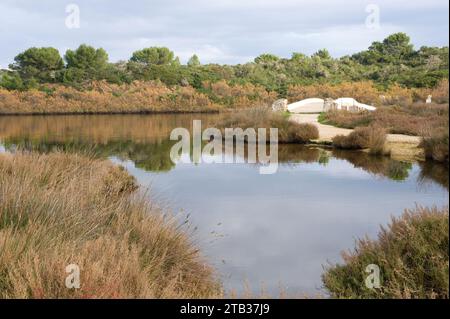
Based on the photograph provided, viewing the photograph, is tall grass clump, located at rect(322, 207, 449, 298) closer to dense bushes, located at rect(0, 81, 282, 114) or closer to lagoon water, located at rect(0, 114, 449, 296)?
lagoon water, located at rect(0, 114, 449, 296)

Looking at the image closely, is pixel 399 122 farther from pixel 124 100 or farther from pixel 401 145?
pixel 124 100

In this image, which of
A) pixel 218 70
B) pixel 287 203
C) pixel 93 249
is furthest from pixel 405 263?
pixel 218 70

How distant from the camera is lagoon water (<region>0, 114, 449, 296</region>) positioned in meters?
6.27

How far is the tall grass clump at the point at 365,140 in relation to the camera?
15.5 metres

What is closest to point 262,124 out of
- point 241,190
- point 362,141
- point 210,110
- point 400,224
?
point 362,141

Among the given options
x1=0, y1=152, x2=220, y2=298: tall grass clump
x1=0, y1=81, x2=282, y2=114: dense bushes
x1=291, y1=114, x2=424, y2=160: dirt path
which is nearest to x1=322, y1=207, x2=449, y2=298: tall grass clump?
x1=0, y1=152, x2=220, y2=298: tall grass clump

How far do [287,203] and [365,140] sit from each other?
773 centimetres

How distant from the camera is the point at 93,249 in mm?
4434

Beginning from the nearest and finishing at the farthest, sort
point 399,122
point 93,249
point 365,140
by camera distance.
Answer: point 93,249 < point 365,140 < point 399,122

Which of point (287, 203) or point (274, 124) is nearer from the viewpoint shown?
point (287, 203)

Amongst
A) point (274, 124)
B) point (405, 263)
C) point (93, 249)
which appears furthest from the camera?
point (274, 124)

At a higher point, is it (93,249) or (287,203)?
(93,249)

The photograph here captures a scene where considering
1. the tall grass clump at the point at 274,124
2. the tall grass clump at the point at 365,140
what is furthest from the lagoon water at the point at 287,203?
the tall grass clump at the point at 274,124
